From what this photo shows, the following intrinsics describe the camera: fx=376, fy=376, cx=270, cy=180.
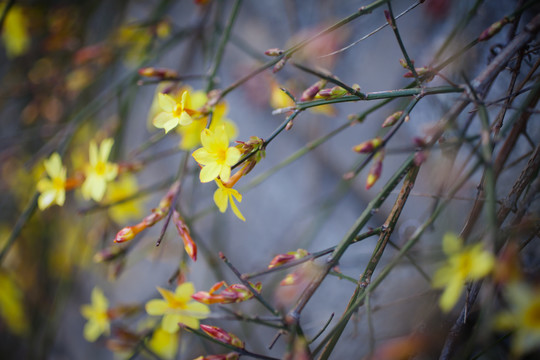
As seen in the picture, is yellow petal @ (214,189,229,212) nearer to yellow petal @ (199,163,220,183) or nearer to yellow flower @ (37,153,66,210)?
yellow petal @ (199,163,220,183)

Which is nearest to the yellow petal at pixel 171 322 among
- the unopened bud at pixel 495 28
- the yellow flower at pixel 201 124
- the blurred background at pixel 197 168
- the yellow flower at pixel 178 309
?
the yellow flower at pixel 178 309

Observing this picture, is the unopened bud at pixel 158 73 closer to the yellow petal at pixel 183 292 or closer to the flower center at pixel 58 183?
the flower center at pixel 58 183

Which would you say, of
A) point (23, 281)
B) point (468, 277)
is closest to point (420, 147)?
point (468, 277)

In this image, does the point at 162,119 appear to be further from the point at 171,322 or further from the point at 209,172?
the point at 171,322

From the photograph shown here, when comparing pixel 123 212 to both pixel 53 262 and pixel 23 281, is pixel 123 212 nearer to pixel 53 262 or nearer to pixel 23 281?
pixel 53 262

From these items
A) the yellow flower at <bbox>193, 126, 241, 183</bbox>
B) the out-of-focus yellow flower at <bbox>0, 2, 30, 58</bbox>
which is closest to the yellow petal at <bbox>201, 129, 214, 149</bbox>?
the yellow flower at <bbox>193, 126, 241, 183</bbox>

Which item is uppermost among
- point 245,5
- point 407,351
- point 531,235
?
point 245,5
